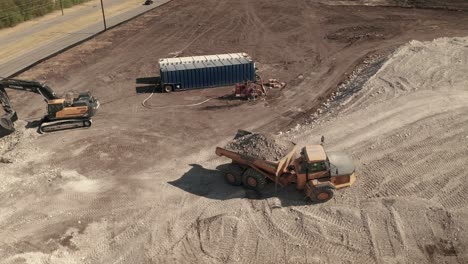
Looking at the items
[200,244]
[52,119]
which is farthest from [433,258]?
[52,119]

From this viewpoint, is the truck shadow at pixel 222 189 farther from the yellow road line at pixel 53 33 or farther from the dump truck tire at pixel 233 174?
the yellow road line at pixel 53 33

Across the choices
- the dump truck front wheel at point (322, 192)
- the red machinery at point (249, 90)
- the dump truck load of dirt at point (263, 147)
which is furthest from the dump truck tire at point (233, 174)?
the red machinery at point (249, 90)

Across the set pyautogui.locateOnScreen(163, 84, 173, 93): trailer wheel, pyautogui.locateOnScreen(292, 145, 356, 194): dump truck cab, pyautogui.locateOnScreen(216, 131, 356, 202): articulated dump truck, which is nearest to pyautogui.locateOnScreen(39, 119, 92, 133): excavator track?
pyautogui.locateOnScreen(163, 84, 173, 93): trailer wheel

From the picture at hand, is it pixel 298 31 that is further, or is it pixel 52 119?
pixel 298 31

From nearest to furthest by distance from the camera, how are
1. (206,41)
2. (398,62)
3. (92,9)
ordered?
(398,62)
(206,41)
(92,9)

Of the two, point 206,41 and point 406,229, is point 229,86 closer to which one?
point 206,41
